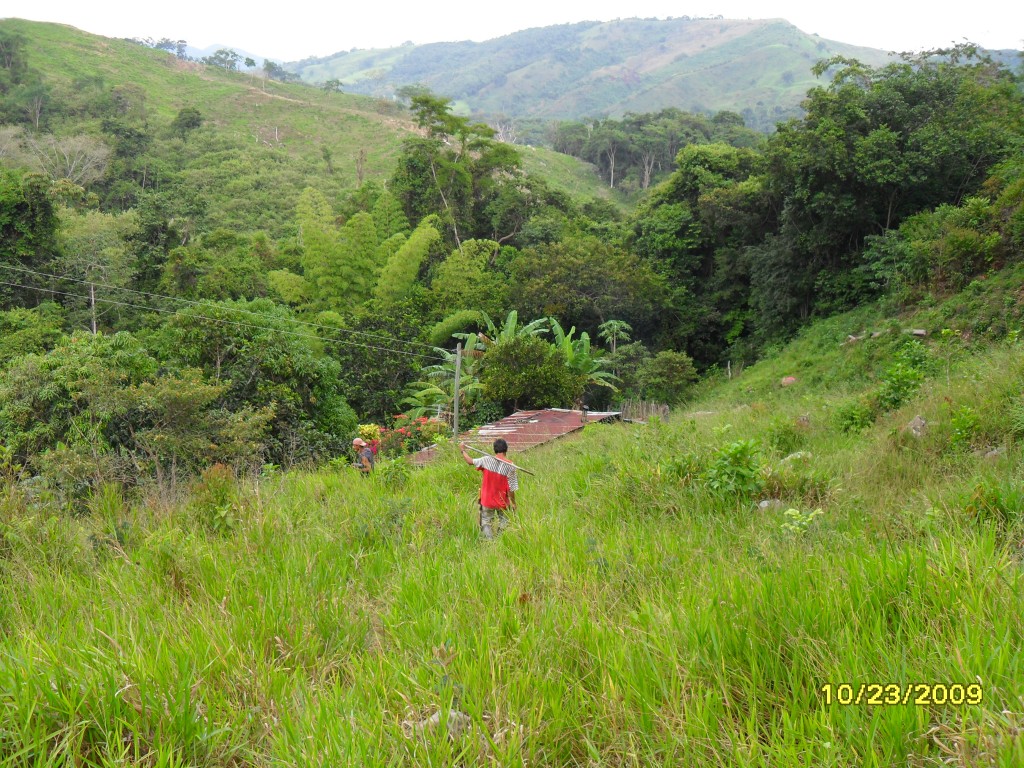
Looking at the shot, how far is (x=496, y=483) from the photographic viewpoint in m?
5.04

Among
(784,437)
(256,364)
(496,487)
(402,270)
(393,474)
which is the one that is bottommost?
(256,364)

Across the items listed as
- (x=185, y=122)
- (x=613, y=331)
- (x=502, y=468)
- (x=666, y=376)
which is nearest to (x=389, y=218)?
(x=613, y=331)

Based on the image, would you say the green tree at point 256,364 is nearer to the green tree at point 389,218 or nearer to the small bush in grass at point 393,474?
the small bush in grass at point 393,474

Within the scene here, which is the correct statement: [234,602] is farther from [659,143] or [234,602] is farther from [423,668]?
[659,143]

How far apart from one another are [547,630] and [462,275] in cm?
2706

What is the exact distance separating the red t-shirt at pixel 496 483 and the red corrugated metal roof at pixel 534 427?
773 centimetres

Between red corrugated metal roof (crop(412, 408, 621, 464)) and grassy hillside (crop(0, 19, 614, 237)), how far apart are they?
97.3ft

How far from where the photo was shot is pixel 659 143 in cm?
5803

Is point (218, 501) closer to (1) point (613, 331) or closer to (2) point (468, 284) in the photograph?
(1) point (613, 331)

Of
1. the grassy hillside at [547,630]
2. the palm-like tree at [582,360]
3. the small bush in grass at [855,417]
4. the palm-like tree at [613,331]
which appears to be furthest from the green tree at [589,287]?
the grassy hillside at [547,630]

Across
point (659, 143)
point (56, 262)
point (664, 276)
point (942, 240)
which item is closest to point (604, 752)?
point (942, 240)

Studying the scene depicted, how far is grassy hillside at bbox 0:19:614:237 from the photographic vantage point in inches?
1804
